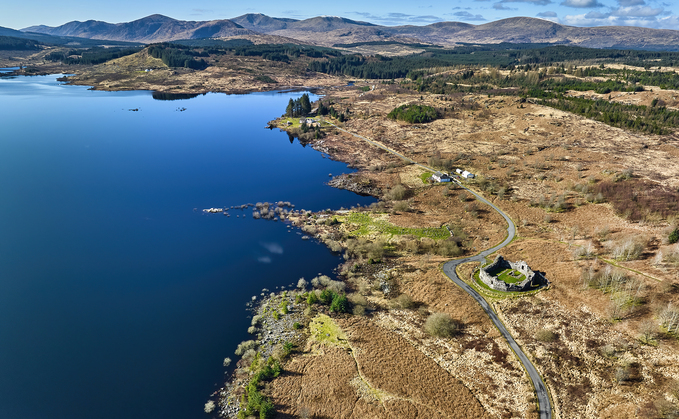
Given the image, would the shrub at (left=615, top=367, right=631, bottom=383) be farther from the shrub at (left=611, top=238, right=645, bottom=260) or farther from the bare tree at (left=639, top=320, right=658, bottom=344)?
the shrub at (left=611, top=238, right=645, bottom=260)

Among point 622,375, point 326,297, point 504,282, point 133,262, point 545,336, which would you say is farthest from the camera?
point 133,262

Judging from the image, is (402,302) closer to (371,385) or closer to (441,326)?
(441,326)

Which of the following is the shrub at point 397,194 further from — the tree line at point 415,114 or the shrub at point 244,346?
the tree line at point 415,114

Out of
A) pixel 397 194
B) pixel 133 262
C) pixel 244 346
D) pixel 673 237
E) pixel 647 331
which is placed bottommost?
pixel 244 346

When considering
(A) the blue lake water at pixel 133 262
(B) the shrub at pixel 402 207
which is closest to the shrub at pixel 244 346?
(A) the blue lake water at pixel 133 262

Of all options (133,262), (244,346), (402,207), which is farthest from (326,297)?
(402,207)

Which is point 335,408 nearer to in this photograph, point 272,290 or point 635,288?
point 272,290
